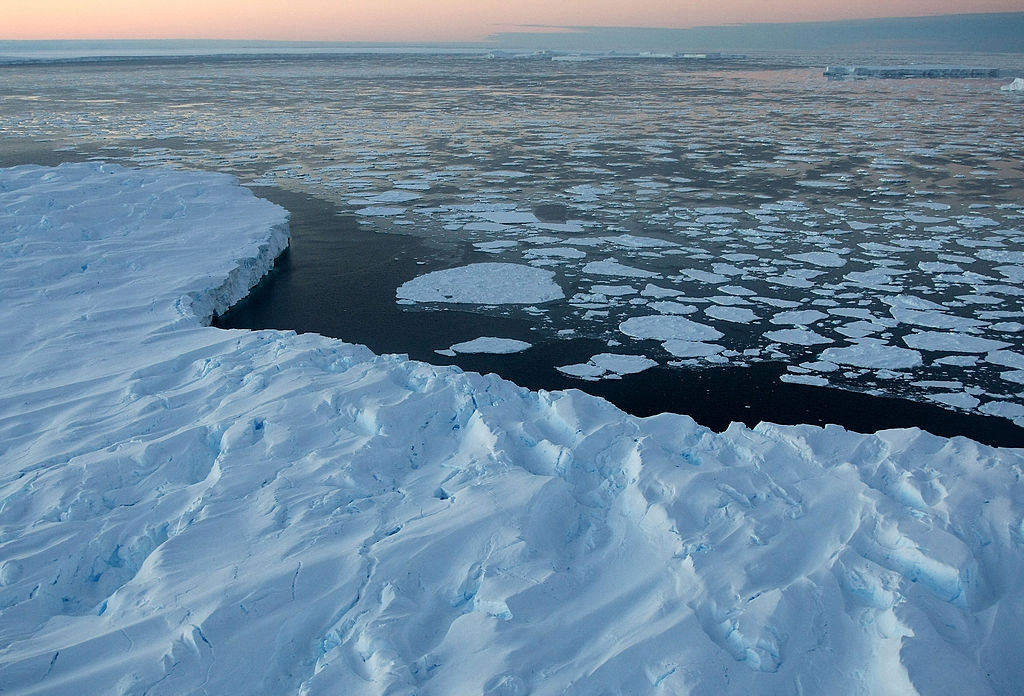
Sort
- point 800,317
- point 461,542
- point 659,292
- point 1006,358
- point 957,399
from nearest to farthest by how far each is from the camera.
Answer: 1. point 461,542
2. point 957,399
3. point 1006,358
4. point 800,317
5. point 659,292

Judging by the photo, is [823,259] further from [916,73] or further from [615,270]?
[916,73]

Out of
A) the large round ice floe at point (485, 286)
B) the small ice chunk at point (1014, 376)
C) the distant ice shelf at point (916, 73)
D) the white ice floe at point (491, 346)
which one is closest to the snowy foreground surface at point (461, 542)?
the white ice floe at point (491, 346)

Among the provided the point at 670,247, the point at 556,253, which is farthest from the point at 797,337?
the point at 556,253

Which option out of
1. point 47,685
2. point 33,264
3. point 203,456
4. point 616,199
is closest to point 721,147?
→ point 616,199

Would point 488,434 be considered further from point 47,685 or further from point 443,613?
point 47,685

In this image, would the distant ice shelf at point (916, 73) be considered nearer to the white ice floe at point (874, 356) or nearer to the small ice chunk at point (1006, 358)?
the small ice chunk at point (1006, 358)

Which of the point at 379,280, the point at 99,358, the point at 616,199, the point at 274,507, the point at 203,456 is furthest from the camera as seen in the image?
the point at 616,199

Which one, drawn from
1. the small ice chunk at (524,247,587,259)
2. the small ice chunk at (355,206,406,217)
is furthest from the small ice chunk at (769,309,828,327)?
the small ice chunk at (355,206,406,217)

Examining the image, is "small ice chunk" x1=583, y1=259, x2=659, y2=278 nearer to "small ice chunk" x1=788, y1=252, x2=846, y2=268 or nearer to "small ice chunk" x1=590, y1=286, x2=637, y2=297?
"small ice chunk" x1=590, y1=286, x2=637, y2=297
